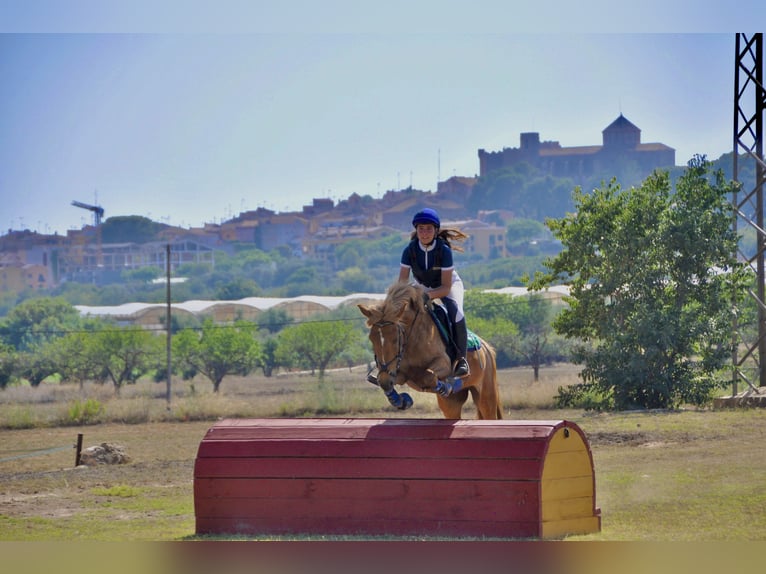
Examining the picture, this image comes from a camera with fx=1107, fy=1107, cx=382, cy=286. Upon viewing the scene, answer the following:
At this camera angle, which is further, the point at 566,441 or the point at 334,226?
the point at 334,226

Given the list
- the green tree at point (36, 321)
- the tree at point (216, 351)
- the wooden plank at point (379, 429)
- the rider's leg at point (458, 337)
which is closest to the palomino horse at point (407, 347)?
the rider's leg at point (458, 337)

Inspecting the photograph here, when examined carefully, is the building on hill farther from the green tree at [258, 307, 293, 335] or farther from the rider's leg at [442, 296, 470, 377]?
the rider's leg at [442, 296, 470, 377]

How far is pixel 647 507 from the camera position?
900cm

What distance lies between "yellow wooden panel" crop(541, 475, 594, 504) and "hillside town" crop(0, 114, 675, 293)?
12014 cm

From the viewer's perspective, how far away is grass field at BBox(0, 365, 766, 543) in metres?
8.47

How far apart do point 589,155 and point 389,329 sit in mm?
142744

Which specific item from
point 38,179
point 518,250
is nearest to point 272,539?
point 38,179

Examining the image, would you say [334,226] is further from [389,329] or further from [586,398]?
[389,329]

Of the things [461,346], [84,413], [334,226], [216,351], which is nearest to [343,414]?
[84,413]

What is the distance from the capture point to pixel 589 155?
482 feet

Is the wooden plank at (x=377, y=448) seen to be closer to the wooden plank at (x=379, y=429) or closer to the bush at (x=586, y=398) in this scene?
the wooden plank at (x=379, y=429)

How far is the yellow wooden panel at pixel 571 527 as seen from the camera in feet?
23.1

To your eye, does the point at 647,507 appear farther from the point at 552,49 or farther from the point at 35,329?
the point at 35,329

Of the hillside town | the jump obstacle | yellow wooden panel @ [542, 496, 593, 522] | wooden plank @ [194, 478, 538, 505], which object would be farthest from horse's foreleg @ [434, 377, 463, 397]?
the hillside town
